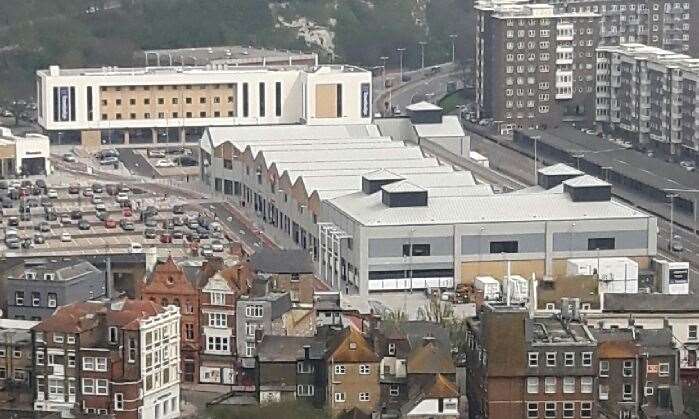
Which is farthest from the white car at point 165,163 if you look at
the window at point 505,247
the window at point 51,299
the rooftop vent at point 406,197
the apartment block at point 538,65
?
the window at point 51,299

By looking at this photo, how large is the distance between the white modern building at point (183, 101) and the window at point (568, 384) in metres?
23.4

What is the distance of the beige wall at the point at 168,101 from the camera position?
45.7m

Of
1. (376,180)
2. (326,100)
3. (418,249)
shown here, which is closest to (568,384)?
(418,249)

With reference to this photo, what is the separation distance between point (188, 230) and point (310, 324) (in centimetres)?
1087

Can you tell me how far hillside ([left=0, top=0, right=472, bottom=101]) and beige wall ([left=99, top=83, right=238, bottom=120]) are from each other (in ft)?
24.0

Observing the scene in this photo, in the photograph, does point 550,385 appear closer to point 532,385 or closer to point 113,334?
point 532,385

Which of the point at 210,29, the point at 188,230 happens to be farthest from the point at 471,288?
the point at 210,29

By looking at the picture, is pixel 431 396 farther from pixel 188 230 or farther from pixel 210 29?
pixel 210 29

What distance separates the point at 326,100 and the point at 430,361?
2421 cm

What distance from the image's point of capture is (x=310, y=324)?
78.6ft

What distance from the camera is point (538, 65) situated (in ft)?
155

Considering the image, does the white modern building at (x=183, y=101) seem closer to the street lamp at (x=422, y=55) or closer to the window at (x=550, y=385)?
the street lamp at (x=422, y=55)

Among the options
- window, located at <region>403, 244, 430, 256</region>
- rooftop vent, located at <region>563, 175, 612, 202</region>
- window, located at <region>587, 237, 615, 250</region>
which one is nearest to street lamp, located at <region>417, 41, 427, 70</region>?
rooftop vent, located at <region>563, 175, 612, 202</region>

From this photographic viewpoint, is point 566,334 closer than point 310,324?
Yes
